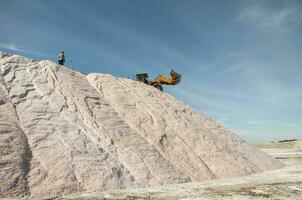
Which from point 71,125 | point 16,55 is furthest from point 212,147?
point 16,55

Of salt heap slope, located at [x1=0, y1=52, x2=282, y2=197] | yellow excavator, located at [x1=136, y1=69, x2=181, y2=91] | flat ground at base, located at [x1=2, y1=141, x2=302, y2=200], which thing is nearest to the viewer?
flat ground at base, located at [x1=2, y1=141, x2=302, y2=200]

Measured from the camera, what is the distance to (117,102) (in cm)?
1914

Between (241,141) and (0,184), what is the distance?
15473 millimetres

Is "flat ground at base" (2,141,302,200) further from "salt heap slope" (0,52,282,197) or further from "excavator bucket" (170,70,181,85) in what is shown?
"excavator bucket" (170,70,181,85)

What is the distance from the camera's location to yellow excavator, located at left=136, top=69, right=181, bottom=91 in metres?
27.2

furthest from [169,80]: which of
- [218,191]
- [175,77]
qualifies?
[218,191]

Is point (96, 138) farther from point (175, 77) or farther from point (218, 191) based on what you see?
point (175, 77)

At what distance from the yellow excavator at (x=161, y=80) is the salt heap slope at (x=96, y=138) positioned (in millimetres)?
4282

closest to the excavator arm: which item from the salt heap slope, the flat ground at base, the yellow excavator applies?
the yellow excavator

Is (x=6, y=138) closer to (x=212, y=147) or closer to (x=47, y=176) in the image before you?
(x=47, y=176)

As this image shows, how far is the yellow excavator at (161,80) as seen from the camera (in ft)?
89.2

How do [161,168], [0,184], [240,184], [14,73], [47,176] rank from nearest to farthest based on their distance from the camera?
[0,184]
[47,176]
[240,184]
[161,168]
[14,73]

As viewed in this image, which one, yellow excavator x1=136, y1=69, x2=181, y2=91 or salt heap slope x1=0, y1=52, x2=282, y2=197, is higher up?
yellow excavator x1=136, y1=69, x2=181, y2=91

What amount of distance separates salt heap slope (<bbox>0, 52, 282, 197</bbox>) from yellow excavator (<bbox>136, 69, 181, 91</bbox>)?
4.28m
